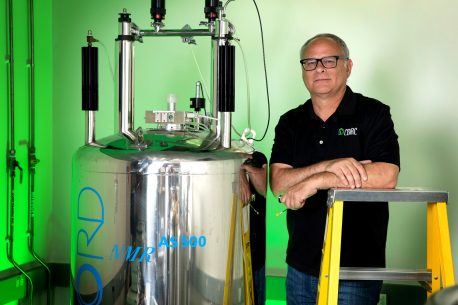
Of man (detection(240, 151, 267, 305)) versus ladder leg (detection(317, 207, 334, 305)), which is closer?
ladder leg (detection(317, 207, 334, 305))

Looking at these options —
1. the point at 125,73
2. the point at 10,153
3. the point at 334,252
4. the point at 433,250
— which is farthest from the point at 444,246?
the point at 10,153

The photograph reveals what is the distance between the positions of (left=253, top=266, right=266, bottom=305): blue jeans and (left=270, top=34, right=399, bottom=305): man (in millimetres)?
114

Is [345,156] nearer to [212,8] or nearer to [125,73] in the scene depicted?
[212,8]

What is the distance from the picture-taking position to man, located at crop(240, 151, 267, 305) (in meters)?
2.32

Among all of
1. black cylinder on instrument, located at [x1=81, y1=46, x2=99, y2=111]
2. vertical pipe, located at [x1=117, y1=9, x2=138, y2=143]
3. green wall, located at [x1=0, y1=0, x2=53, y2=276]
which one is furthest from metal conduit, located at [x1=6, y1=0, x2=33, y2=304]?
vertical pipe, located at [x1=117, y1=9, x2=138, y2=143]

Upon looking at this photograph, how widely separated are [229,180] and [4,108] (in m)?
1.38

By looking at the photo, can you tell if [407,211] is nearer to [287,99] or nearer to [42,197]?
[287,99]

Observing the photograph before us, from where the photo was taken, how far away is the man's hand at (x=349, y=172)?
2168 millimetres

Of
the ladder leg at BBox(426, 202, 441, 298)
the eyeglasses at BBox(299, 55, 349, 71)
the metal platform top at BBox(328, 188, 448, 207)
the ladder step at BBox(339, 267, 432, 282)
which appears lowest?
the ladder step at BBox(339, 267, 432, 282)

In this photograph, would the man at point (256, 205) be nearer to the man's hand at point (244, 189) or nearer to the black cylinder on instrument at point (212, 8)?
the man's hand at point (244, 189)

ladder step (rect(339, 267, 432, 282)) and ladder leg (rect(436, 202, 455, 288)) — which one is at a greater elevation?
ladder leg (rect(436, 202, 455, 288))

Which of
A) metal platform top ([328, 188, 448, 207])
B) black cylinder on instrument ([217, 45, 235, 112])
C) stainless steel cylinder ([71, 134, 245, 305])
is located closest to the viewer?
metal platform top ([328, 188, 448, 207])

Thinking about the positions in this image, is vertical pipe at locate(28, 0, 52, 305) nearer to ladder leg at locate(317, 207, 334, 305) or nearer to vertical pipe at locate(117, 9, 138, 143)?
vertical pipe at locate(117, 9, 138, 143)

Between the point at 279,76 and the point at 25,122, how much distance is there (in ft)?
Result: 4.21
